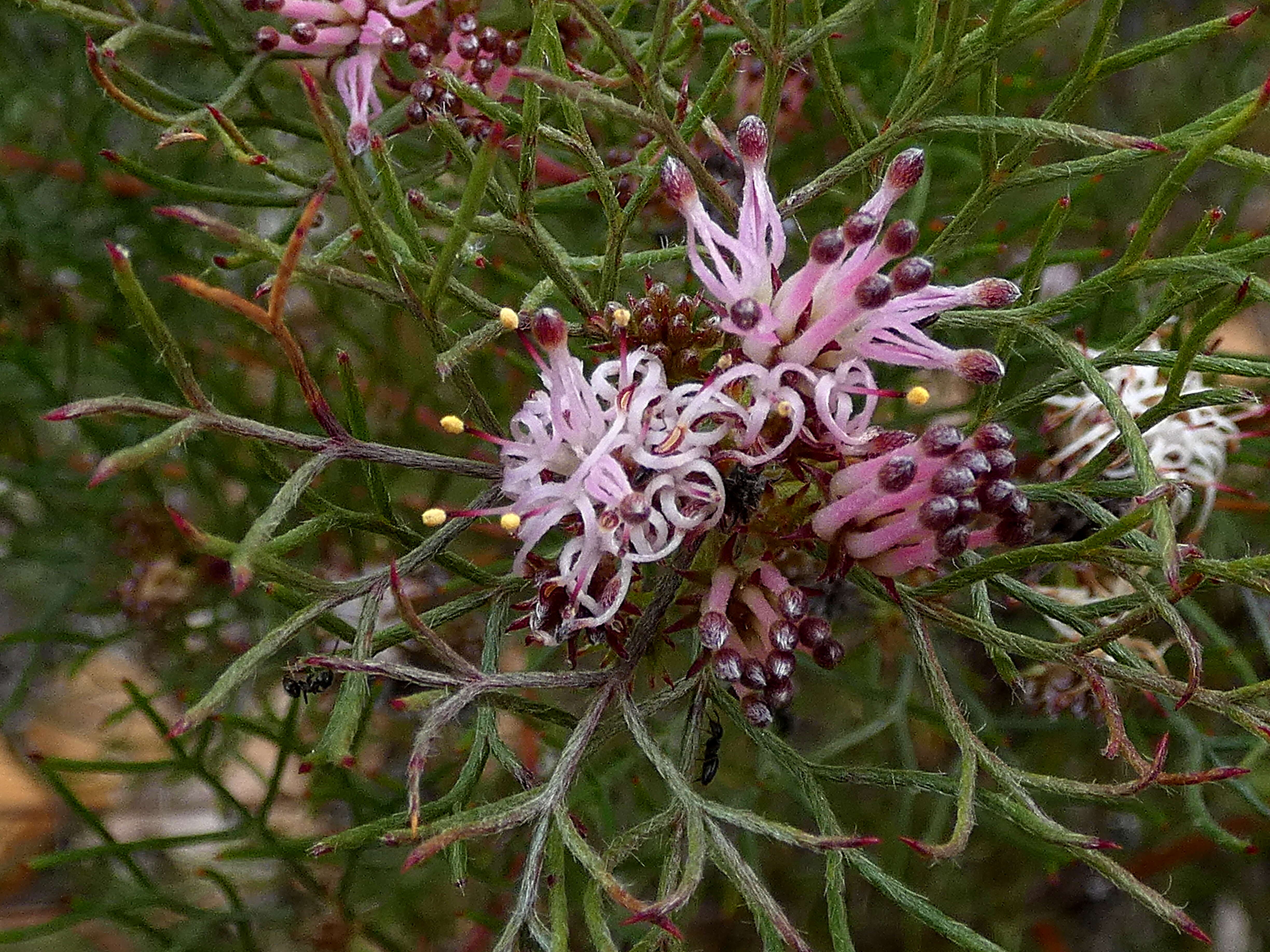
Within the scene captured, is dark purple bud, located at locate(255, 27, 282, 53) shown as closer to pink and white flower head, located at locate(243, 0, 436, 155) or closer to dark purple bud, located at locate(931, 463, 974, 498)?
pink and white flower head, located at locate(243, 0, 436, 155)

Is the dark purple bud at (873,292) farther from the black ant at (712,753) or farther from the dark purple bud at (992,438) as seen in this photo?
the black ant at (712,753)

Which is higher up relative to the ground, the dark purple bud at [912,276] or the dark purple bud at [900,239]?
the dark purple bud at [900,239]

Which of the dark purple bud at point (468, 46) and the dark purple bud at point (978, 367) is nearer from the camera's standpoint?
the dark purple bud at point (978, 367)

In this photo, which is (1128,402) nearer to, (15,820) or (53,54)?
(53,54)

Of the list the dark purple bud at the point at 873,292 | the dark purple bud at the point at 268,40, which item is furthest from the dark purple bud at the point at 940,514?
the dark purple bud at the point at 268,40

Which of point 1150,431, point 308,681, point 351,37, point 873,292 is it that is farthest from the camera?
point 1150,431

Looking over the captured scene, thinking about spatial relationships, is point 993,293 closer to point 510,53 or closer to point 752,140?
point 752,140

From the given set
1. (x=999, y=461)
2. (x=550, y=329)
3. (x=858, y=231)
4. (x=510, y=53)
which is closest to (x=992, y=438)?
(x=999, y=461)
